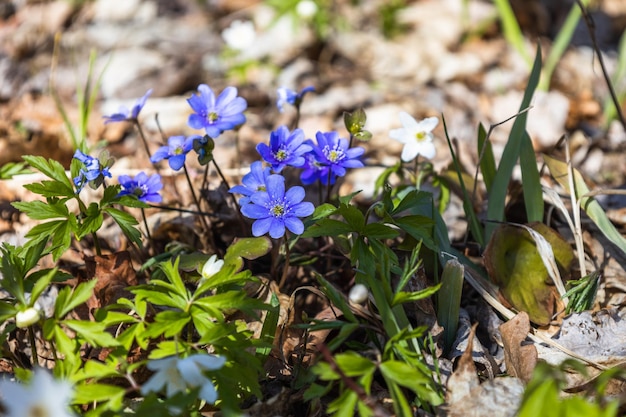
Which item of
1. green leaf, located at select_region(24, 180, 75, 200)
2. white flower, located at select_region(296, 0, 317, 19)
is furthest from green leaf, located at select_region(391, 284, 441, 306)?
white flower, located at select_region(296, 0, 317, 19)

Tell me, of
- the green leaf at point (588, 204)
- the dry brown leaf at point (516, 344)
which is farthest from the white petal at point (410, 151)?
the dry brown leaf at point (516, 344)

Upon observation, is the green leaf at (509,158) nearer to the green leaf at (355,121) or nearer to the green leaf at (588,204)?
the green leaf at (588,204)

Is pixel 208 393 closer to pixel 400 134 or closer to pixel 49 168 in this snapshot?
pixel 49 168

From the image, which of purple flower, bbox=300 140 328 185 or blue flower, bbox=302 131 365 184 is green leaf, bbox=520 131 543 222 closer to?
blue flower, bbox=302 131 365 184

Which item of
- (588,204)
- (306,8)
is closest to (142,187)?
(588,204)

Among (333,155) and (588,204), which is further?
(588,204)

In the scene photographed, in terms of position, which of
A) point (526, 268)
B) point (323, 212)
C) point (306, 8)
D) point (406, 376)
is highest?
point (323, 212)
